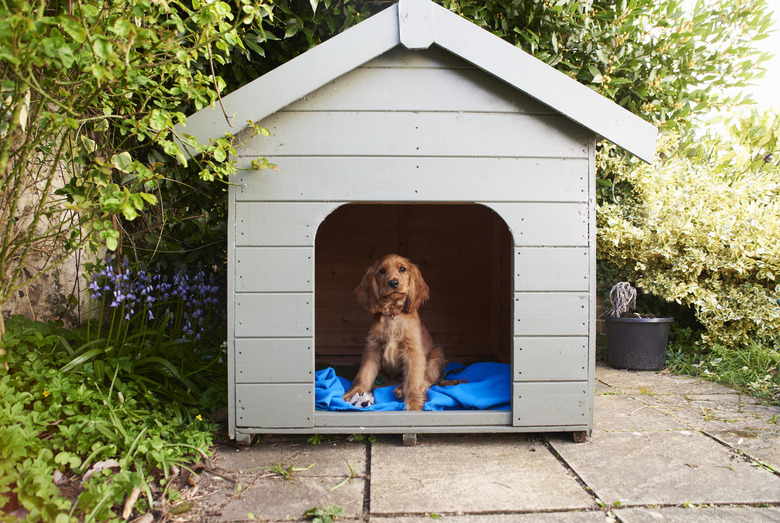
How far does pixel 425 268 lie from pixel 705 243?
8.23 ft

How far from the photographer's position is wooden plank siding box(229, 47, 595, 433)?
8.73 ft

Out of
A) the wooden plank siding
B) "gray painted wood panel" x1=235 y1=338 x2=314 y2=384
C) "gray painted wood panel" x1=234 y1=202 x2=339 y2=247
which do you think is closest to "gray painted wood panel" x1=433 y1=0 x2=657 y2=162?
the wooden plank siding

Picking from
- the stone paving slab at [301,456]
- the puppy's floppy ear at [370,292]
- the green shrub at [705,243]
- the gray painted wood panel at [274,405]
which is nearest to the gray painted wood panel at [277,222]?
the gray painted wood panel at [274,405]

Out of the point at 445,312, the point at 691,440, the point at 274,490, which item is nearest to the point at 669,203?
the point at 445,312

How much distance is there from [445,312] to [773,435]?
2.62 meters

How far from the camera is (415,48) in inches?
101

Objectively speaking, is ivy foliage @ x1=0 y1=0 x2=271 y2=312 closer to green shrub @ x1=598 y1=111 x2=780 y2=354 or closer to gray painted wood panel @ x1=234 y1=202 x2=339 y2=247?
gray painted wood panel @ x1=234 y1=202 x2=339 y2=247

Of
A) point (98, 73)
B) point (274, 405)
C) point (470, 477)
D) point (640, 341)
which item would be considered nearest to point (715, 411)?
point (640, 341)

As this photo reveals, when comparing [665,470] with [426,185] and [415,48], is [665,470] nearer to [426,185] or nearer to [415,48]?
[426,185]

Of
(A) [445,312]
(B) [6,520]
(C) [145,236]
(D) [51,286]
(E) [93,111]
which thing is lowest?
(B) [6,520]

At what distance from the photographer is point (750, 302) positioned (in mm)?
4543

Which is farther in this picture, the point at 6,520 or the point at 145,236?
the point at 145,236

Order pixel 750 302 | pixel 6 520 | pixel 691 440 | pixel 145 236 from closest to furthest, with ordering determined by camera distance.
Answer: pixel 6 520 → pixel 691 440 → pixel 145 236 → pixel 750 302

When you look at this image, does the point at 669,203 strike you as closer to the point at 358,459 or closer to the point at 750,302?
the point at 750,302
